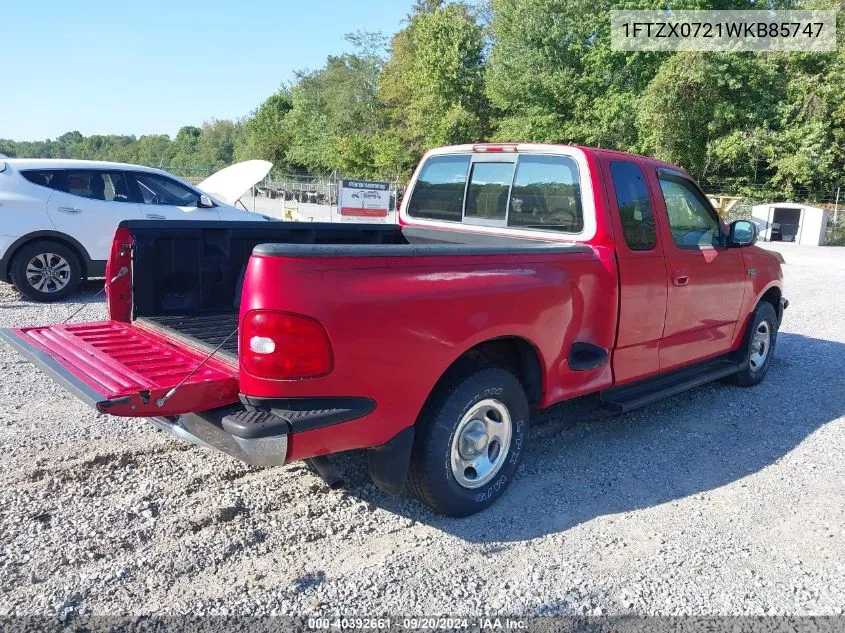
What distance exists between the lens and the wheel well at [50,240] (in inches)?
328

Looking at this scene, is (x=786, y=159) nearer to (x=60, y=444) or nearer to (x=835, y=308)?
(x=835, y=308)

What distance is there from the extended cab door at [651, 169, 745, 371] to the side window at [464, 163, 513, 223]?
1.04m

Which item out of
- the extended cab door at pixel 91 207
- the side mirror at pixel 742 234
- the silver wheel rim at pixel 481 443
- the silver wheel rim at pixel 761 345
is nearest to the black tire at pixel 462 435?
the silver wheel rim at pixel 481 443

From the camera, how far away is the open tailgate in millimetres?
2791

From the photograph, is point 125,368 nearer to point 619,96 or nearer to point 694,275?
point 694,275

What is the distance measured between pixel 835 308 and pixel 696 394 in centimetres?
650

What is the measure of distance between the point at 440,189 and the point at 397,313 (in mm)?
2677

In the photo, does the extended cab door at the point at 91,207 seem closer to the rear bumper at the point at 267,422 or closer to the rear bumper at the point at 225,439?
the rear bumper at the point at 225,439

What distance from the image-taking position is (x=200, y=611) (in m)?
2.71

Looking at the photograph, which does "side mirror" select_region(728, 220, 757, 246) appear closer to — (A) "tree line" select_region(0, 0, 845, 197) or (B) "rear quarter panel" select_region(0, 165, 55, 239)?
(B) "rear quarter panel" select_region(0, 165, 55, 239)

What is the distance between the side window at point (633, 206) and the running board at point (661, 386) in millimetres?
957

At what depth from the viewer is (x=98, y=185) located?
8.89 metres

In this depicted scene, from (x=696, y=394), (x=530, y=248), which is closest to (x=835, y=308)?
(x=696, y=394)

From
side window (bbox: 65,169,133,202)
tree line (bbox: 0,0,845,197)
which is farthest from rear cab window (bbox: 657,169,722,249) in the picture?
tree line (bbox: 0,0,845,197)
